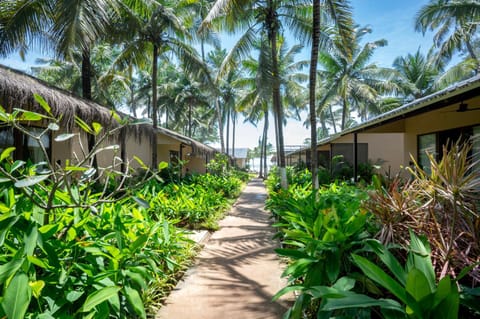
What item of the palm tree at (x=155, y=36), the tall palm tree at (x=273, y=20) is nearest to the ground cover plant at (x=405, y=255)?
the tall palm tree at (x=273, y=20)

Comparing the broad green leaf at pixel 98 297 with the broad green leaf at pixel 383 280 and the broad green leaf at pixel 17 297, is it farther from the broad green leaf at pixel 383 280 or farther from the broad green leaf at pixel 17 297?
the broad green leaf at pixel 383 280

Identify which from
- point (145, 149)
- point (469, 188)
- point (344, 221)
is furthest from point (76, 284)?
point (145, 149)

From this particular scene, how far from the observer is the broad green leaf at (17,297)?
5.30 ft

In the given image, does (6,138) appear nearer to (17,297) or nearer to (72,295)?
(72,295)

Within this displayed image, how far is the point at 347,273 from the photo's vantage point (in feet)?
8.25

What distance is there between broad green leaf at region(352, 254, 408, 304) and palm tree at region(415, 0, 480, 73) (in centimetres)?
1774

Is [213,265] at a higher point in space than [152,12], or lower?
lower

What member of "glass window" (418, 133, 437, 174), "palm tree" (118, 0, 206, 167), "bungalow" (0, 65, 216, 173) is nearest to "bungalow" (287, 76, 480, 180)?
"glass window" (418, 133, 437, 174)

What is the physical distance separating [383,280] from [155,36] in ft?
36.6

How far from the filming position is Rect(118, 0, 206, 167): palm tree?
32.9 ft

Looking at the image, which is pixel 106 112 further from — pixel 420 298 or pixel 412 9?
pixel 412 9

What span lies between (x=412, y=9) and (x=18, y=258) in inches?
799

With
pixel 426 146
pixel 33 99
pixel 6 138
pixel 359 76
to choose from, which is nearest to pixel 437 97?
pixel 426 146

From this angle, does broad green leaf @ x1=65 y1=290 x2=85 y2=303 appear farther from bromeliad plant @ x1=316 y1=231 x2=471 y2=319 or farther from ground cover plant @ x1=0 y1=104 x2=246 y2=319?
bromeliad plant @ x1=316 y1=231 x2=471 y2=319
